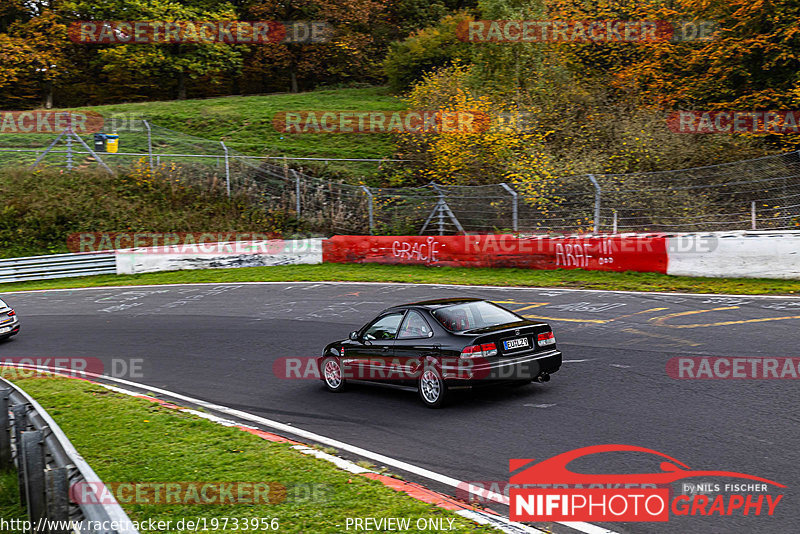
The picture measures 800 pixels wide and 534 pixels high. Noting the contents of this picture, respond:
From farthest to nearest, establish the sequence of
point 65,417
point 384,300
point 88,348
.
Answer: point 384,300 → point 88,348 → point 65,417

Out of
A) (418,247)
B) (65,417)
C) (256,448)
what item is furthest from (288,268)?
(256,448)

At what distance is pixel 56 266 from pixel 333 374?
18249 mm

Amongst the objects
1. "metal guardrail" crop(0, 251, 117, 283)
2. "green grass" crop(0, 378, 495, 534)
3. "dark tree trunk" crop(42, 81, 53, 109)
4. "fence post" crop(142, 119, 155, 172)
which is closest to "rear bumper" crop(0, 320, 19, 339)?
"green grass" crop(0, 378, 495, 534)

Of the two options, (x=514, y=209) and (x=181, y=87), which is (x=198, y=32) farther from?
(x=514, y=209)

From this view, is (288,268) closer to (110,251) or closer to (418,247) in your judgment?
(418,247)

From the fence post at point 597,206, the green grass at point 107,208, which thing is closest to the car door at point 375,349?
the fence post at point 597,206

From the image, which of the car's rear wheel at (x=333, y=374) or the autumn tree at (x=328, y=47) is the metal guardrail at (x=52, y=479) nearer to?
the car's rear wheel at (x=333, y=374)

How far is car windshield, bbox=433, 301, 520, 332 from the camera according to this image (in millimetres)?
9500

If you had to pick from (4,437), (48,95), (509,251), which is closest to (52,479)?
(4,437)

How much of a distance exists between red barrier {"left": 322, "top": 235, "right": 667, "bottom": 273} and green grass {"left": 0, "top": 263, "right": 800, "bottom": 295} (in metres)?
0.28

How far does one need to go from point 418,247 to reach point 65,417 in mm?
14639

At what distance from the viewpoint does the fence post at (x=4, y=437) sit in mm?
7121

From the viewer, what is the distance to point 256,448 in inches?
301

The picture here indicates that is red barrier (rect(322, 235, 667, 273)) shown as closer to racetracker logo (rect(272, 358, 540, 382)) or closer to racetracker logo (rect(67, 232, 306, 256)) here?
racetracker logo (rect(67, 232, 306, 256))
